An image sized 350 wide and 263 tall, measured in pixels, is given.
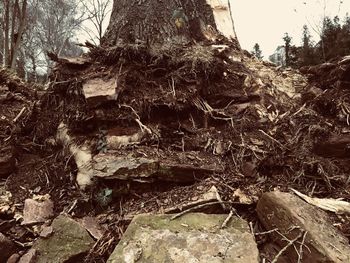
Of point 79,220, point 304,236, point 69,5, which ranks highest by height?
point 69,5

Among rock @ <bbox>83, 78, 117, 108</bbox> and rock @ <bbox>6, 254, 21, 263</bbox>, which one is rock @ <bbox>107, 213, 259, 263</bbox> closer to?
rock @ <bbox>6, 254, 21, 263</bbox>

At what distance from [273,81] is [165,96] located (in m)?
1.22

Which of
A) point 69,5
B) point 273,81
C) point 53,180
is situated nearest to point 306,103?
point 273,81

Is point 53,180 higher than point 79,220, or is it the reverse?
point 53,180

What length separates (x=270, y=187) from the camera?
2.14m

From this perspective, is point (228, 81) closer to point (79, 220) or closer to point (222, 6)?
point (222, 6)

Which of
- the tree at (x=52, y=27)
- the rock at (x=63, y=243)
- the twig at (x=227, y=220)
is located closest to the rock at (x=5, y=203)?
the rock at (x=63, y=243)

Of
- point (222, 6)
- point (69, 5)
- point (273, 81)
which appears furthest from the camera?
point (69, 5)

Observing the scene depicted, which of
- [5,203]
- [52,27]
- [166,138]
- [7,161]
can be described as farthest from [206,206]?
[52,27]

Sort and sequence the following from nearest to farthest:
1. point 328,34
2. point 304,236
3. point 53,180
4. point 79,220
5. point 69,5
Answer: point 304,236, point 79,220, point 53,180, point 328,34, point 69,5

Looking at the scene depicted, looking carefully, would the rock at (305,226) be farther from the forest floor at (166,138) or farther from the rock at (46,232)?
the rock at (46,232)

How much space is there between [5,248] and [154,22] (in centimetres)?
203

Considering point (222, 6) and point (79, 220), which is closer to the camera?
point (79, 220)

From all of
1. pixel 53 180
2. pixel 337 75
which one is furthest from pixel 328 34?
pixel 53 180
